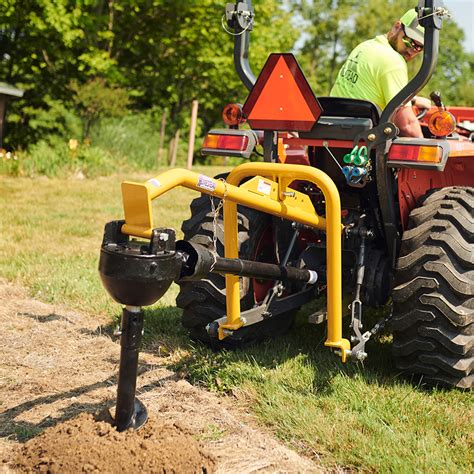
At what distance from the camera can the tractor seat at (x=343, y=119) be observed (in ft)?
11.5

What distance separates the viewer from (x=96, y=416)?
9.14 ft

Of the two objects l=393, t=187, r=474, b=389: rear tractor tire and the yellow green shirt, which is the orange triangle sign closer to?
the yellow green shirt

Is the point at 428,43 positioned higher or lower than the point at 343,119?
higher

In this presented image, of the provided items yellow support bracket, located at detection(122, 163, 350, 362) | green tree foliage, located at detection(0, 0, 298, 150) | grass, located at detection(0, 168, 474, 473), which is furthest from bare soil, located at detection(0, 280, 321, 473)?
green tree foliage, located at detection(0, 0, 298, 150)

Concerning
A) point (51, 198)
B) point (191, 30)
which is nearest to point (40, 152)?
point (51, 198)

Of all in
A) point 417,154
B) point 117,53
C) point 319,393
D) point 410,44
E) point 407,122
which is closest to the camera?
point 417,154

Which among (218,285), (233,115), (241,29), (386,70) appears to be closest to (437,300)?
(218,285)

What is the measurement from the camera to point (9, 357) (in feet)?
12.8

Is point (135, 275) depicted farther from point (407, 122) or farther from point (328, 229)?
point (407, 122)

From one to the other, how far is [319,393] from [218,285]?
81cm

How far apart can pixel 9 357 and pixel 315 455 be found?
6.18 feet

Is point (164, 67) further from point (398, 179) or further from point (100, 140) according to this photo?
point (398, 179)

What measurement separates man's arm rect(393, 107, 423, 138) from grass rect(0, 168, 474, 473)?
126 centimetres

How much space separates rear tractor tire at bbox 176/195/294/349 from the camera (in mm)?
3865
